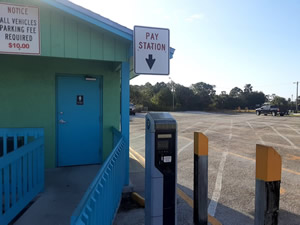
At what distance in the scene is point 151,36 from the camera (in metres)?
3.64

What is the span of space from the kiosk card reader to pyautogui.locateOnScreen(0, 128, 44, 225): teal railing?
1967mm

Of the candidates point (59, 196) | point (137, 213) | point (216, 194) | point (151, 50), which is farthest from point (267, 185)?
point (59, 196)

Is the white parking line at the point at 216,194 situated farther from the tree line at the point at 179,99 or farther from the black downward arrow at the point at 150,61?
the tree line at the point at 179,99

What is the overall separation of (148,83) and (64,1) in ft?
236

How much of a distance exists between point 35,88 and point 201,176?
4.30 meters

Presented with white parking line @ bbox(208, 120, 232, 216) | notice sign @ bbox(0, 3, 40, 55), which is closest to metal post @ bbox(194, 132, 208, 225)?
white parking line @ bbox(208, 120, 232, 216)

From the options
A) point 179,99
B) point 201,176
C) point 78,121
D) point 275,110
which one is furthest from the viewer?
point 179,99

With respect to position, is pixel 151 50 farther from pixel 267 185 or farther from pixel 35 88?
pixel 35 88

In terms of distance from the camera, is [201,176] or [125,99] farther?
[125,99]

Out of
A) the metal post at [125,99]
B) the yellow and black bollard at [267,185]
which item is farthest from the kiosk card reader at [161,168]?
the metal post at [125,99]

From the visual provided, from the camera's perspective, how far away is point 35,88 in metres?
5.47

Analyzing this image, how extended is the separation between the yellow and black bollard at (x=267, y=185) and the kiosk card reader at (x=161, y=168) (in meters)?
0.91

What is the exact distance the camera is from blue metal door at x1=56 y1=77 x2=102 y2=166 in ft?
18.7

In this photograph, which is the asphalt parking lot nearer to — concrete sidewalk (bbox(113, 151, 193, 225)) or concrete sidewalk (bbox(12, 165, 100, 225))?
concrete sidewalk (bbox(113, 151, 193, 225))
